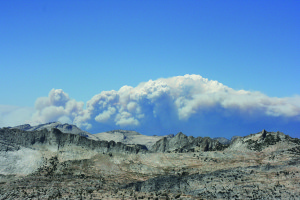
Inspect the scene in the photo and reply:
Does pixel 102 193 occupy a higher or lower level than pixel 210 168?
lower

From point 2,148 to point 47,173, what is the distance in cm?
3473

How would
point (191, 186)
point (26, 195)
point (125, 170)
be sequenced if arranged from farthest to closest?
point (125, 170), point (191, 186), point (26, 195)

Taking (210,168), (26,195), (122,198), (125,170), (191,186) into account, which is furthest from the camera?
(125,170)

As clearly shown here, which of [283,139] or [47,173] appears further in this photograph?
[283,139]

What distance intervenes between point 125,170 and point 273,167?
79.5 metres

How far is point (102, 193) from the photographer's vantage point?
429 feet

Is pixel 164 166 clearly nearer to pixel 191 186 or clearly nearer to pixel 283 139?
Result: pixel 191 186

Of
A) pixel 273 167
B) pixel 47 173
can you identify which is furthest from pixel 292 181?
pixel 47 173

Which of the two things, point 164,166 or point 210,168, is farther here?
point 164,166

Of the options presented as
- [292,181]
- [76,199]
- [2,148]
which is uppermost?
[2,148]

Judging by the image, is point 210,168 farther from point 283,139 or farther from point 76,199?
point 76,199

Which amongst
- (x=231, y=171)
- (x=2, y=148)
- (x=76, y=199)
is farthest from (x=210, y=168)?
(x=2, y=148)

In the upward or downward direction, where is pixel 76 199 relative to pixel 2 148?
downward

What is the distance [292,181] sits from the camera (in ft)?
405
